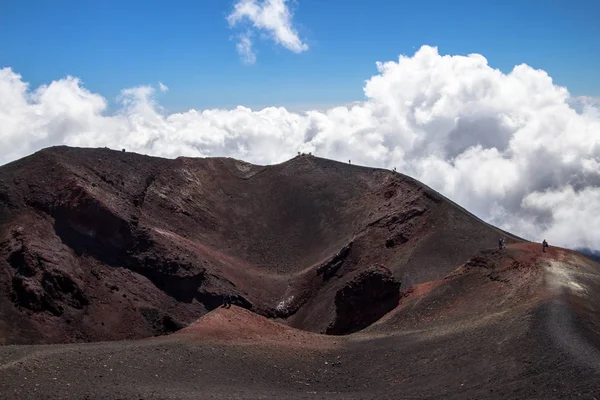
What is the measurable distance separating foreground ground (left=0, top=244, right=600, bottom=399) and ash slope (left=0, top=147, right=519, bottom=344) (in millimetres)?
12884

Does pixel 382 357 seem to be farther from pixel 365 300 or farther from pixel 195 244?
pixel 195 244

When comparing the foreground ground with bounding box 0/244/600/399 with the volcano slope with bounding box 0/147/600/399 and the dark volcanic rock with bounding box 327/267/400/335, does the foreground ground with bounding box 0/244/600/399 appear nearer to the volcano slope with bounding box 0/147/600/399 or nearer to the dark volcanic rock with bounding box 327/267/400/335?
the volcano slope with bounding box 0/147/600/399

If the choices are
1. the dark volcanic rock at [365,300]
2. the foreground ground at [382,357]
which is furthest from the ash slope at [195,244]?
the foreground ground at [382,357]

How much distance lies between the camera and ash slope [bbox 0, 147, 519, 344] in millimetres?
46750

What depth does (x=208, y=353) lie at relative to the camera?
28359mm

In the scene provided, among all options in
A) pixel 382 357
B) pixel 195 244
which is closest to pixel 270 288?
pixel 195 244

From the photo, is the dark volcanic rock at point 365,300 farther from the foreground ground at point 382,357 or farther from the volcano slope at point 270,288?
the foreground ground at point 382,357

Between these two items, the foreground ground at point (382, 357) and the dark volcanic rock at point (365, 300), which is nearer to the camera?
the foreground ground at point (382, 357)

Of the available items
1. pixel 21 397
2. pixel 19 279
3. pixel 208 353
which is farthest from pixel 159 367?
pixel 19 279

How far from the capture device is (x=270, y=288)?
6178 cm

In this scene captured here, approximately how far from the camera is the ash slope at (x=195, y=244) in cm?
4675

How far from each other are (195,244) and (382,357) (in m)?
35.8

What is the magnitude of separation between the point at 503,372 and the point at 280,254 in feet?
150

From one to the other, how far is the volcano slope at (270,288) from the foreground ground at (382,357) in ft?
0.36
